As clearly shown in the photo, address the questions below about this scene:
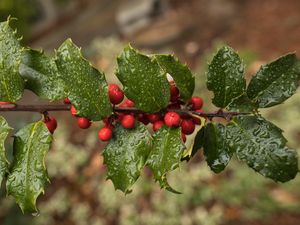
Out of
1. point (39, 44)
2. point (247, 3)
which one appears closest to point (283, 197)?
point (247, 3)

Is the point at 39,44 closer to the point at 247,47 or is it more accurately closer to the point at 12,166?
the point at 247,47

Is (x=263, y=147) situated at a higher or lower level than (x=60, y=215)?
higher

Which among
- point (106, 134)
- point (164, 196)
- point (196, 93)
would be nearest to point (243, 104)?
point (106, 134)

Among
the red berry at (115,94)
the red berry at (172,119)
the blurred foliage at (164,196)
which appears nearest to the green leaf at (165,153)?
the red berry at (172,119)

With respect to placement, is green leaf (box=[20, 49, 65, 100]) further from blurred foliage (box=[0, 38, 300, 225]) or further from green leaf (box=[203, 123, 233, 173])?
blurred foliage (box=[0, 38, 300, 225])

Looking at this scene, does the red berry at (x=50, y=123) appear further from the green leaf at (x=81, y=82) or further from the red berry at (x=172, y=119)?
the red berry at (x=172, y=119)
